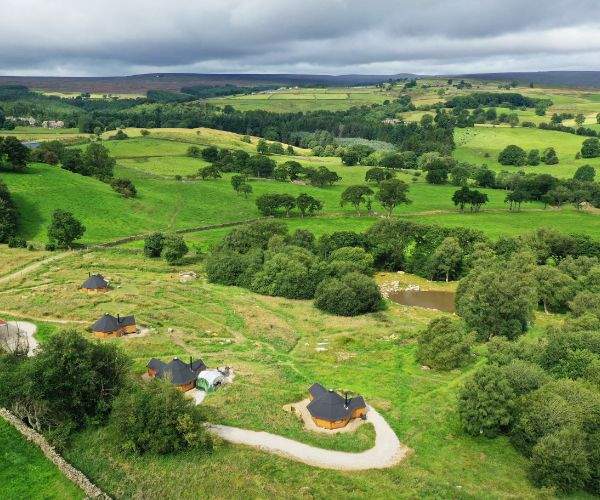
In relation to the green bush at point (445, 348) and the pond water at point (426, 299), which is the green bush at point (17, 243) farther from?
the green bush at point (445, 348)

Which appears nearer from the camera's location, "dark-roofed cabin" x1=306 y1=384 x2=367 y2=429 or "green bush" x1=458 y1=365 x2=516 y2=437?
"green bush" x1=458 y1=365 x2=516 y2=437

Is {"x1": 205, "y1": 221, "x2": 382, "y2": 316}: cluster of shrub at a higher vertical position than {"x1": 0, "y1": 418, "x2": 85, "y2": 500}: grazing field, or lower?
lower

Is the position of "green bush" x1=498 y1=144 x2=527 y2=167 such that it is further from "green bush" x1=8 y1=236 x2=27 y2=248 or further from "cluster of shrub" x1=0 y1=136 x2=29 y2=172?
"green bush" x1=8 y1=236 x2=27 y2=248

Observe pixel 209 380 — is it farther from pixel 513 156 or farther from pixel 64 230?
pixel 513 156

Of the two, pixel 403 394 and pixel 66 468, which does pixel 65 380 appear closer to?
pixel 66 468

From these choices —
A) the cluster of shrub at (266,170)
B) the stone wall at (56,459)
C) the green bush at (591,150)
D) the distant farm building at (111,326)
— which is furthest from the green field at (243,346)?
the green bush at (591,150)

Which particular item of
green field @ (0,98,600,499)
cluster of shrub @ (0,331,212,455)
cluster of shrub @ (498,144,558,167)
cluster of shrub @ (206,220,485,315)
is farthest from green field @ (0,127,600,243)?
cluster of shrub @ (0,331,212,455)
